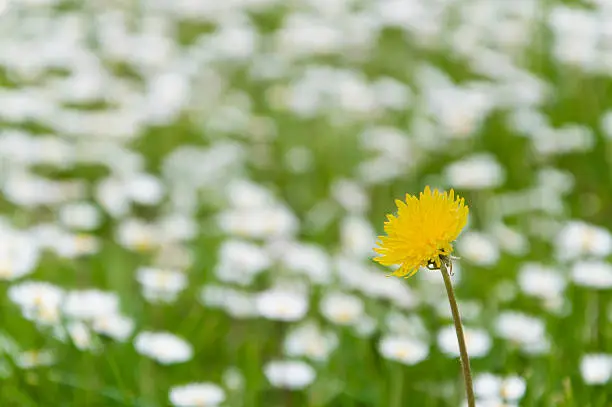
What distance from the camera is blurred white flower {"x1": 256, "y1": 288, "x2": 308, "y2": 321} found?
6.13ft

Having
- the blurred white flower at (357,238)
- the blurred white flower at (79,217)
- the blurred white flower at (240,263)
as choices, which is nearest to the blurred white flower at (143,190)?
the blurred white flower at (79,217)

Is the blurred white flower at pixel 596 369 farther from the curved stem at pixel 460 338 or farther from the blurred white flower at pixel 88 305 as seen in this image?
the blurred white flower at pixel 88 305

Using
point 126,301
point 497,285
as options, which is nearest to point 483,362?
point 497,285

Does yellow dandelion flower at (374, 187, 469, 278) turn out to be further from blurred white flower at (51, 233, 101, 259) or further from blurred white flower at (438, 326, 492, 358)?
blurred white flower at (51, 233, 101, 259)

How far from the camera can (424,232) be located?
96cm

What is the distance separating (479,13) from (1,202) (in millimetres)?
2049

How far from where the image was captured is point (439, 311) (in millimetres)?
1986

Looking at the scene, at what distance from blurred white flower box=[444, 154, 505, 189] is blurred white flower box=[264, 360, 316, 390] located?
40.5 inches

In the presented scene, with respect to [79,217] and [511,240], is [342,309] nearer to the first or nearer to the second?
[511,240]

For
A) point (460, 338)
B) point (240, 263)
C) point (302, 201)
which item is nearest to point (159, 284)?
point (240, 263)

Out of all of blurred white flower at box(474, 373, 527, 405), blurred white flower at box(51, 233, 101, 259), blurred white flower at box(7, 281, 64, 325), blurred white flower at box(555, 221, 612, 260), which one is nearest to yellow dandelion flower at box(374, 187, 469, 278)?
blurred white flower at box(474, 373, 527, 405)

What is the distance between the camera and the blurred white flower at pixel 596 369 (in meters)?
1.55

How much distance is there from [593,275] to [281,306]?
2.09 feet

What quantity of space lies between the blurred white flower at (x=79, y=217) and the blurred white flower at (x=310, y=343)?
760mm
